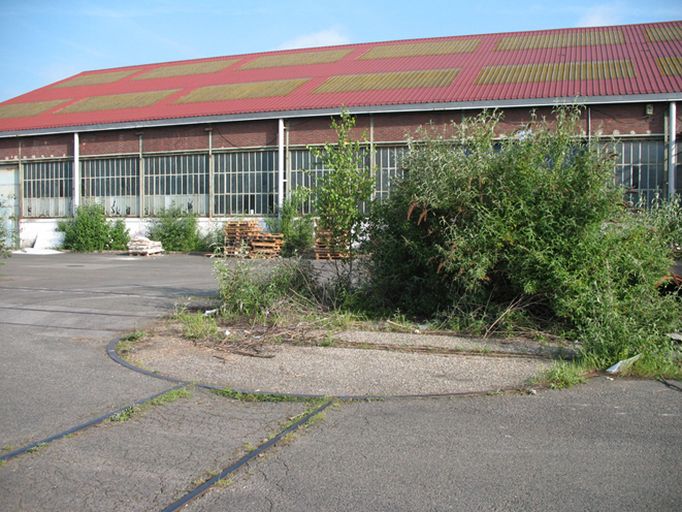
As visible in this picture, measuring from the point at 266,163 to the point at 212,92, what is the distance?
20.8ft

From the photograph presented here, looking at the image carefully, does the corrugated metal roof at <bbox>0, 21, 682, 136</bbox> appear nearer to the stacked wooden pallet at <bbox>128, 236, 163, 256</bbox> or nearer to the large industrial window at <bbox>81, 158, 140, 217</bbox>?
the large industrial window at <bbox>81, 158, 140, 217</bbox>

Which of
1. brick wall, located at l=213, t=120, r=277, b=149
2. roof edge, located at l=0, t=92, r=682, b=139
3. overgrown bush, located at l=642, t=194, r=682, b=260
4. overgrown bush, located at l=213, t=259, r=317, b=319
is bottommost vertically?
overgrown bush, located at l=213, t=259, r=317, b=319

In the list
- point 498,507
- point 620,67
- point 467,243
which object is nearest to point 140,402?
point 498,507

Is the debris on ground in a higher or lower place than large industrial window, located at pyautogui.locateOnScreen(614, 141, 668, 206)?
lower

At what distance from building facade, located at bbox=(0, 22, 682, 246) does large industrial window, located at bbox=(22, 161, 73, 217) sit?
0.07m

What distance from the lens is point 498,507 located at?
3662 mm

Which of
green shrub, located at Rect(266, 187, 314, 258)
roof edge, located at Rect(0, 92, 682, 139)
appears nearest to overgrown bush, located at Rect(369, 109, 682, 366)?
roof edge, located at Rect(0, 92, 682, 139)

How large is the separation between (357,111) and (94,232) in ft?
45.6

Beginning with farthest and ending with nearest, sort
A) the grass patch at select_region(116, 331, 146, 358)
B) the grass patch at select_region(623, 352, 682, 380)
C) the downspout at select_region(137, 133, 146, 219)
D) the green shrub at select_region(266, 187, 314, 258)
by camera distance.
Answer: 1. the downspout at select_region(137, 133, 146, 219)
2. the green shrub at select_region(266, 187, 314, 258)
3. the grass patch at select_region(116, 331, 146, 358)
4. the grass patch at select_region(623, 352, 682, 380)

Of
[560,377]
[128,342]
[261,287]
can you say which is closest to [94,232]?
[261,287]

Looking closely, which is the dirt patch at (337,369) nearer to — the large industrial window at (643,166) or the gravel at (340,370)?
the gravel at (340,370)

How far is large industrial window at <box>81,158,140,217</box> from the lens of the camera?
31281 mm

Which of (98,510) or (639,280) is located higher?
(639,280)

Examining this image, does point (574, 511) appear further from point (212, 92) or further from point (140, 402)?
point (212, 92)
